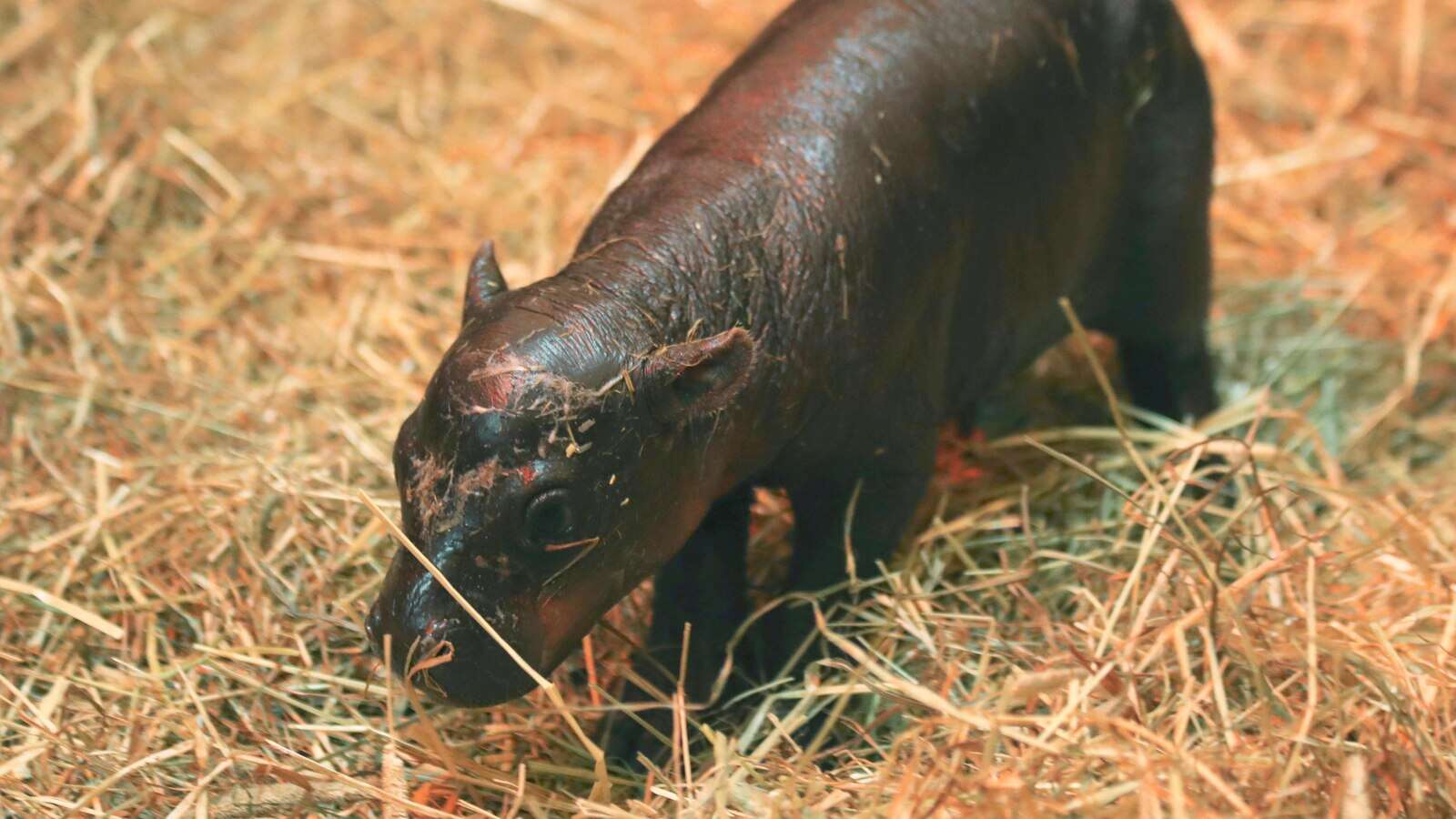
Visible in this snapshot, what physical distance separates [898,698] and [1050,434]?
3.53 feet

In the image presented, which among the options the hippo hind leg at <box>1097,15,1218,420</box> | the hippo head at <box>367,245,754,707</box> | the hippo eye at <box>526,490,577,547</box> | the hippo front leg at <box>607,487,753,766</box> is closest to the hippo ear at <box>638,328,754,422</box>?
the hippo head at <box>367,245,754,707</box>

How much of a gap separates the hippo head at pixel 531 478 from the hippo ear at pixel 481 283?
0.19 feet

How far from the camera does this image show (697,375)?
2.62 m

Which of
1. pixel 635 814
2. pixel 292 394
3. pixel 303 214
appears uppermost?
pixel 303 214

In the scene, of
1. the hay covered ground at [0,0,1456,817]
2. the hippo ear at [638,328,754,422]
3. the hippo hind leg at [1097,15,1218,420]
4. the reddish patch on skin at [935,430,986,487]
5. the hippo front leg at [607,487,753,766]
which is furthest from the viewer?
the reddish patch on skin at [935,430,986,487]

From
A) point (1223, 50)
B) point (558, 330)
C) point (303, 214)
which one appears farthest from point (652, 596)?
point (1223, 50)

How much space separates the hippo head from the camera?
8.12ft

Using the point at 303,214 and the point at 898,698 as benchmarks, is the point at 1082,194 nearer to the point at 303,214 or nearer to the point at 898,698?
the point at 898,698

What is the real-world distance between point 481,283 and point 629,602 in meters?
0.88

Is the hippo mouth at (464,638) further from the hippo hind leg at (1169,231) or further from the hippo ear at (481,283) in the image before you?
the hippo hind leg at (1169,231)

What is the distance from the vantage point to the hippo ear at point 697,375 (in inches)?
102

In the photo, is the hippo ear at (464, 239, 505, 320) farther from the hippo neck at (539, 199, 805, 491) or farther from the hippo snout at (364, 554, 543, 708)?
the hippo snout at (364, 554, 543, 708)

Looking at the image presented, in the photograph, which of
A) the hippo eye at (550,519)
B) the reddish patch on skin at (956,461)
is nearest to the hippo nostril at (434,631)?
the hippo eye at (550,519)

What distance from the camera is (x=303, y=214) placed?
469 cm
